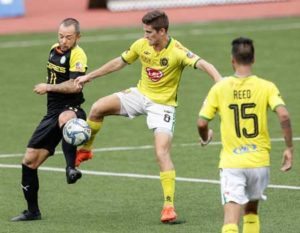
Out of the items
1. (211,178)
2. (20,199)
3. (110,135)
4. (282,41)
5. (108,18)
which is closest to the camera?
(20,199)

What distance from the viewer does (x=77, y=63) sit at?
45.6 ft

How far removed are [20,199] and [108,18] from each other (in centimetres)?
1706

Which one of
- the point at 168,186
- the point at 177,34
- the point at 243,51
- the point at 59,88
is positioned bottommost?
the point at 168,186

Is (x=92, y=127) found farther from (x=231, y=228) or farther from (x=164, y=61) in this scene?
(x=231, y=228)

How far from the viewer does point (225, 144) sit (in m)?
11.3

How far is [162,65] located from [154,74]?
0.58ft

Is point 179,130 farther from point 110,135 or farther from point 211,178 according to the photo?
point 211,178

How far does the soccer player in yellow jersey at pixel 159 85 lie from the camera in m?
13.7

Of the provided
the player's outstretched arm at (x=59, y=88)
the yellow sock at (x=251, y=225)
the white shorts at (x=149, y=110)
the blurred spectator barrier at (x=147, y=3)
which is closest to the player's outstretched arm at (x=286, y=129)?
the yellow sock at (x=251, y=225)

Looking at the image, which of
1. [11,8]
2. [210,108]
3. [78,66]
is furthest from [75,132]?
[11,8]

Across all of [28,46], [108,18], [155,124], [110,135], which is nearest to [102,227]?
[155,124]

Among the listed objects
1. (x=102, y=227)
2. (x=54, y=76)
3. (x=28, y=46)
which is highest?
(x=28, y=46)

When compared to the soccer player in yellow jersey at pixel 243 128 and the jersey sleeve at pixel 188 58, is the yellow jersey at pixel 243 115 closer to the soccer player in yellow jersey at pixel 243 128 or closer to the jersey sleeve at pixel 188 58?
the soccer player in yellow jersey at pixel 243 128

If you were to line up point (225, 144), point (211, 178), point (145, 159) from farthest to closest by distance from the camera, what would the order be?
1. point (145, 159)
2. point (211, 178)
3. point (225, 144)
